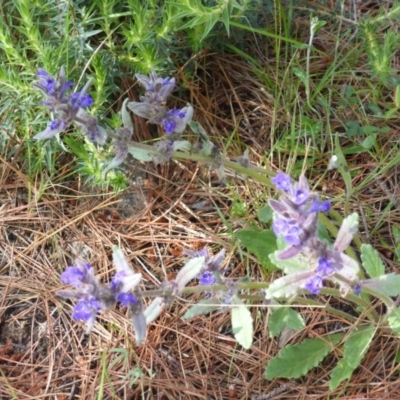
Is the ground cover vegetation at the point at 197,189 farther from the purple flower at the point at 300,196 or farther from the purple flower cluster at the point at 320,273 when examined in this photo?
the purple flower at the point at 300,196

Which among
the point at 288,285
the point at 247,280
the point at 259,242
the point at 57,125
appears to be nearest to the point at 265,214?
the point at 259,242

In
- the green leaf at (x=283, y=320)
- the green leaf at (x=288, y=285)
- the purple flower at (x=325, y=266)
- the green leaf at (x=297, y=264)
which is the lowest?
the green leaf at (x=283, y=320)

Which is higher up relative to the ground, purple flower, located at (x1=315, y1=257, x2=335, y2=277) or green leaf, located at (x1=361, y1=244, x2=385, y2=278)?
purple flower, located at (x1=315, y1=257, x2=335, y2=277)

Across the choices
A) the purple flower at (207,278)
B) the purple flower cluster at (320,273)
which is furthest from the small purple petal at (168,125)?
the purple flower cluster at (320,273)

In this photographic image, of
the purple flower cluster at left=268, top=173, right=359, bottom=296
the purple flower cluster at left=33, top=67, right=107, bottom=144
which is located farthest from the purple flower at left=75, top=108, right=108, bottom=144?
the purple flower cluster at left=268, top=173, right=359, bottom=296

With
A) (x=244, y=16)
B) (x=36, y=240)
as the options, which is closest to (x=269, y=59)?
(x=244, y=16)

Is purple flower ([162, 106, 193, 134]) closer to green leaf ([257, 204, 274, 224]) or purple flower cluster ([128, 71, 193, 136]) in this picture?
purple flower cluster ([128, 71, 193, 136])
